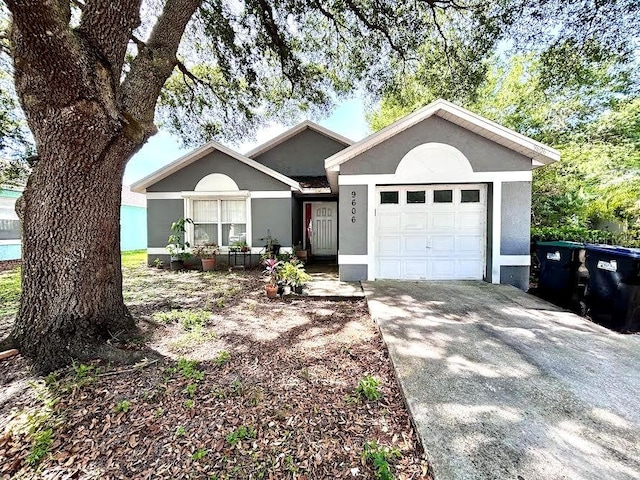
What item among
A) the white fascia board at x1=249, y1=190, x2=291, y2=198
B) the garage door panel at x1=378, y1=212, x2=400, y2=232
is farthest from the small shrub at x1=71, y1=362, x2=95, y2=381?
the white fascia board at x1=249, y1=190, x2=291, y2=198

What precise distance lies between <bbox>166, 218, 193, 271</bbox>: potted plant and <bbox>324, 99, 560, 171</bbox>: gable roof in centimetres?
589

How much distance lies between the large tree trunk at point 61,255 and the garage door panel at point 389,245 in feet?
18.8

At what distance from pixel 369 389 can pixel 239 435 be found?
125cm

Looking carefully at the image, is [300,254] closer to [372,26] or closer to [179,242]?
[179,242]

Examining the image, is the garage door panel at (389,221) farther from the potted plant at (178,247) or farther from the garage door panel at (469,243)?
the potted plant at (178,247)

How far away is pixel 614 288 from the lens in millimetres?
4613

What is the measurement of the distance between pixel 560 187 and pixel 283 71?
10962 mm

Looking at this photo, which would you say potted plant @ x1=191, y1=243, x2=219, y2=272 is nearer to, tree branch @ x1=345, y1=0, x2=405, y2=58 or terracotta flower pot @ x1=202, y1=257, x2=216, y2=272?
terracotta flower pot @ x1=202, y1=257, x2=216, y2=272

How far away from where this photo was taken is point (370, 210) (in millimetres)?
7062

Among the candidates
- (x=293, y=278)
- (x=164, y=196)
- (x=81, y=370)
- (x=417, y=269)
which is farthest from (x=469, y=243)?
(x=164, y=196)

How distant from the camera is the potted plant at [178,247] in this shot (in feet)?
32.4

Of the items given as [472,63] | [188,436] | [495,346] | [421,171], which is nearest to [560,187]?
[472,63]

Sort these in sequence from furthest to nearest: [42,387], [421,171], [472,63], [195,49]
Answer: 1. [195,49]
2. [472,63]
3. [421,171]
4. [42,387]

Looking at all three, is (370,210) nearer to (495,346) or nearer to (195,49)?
(495,346)
